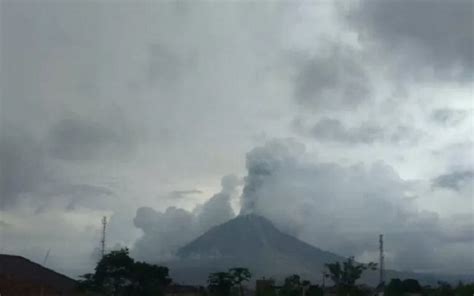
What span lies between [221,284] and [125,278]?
340 inches

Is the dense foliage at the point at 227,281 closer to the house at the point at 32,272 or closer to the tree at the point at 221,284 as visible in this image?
the tree at the point at 221,284

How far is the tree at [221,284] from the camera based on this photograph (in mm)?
70188

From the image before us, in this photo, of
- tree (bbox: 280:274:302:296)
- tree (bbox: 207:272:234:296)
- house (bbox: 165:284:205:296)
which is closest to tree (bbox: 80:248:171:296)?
→ tree (bbox: 207:272:234:296)

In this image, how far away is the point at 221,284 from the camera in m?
71.0

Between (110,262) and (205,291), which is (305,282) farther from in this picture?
(110,262)

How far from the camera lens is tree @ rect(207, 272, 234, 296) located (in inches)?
2763

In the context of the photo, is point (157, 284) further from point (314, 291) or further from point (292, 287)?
point (314, 291)

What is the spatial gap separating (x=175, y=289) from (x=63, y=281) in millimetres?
21016

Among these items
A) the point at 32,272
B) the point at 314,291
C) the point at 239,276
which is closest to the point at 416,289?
the point at 314,291

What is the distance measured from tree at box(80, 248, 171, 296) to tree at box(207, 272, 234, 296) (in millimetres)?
4078

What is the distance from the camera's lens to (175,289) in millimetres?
82438

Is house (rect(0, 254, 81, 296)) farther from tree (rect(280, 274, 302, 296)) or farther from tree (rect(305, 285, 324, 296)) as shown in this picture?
tree (rect(305, 285, 324, 296))

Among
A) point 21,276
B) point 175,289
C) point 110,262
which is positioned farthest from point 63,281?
point 110,262

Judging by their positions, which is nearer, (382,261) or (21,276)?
(382,261)
